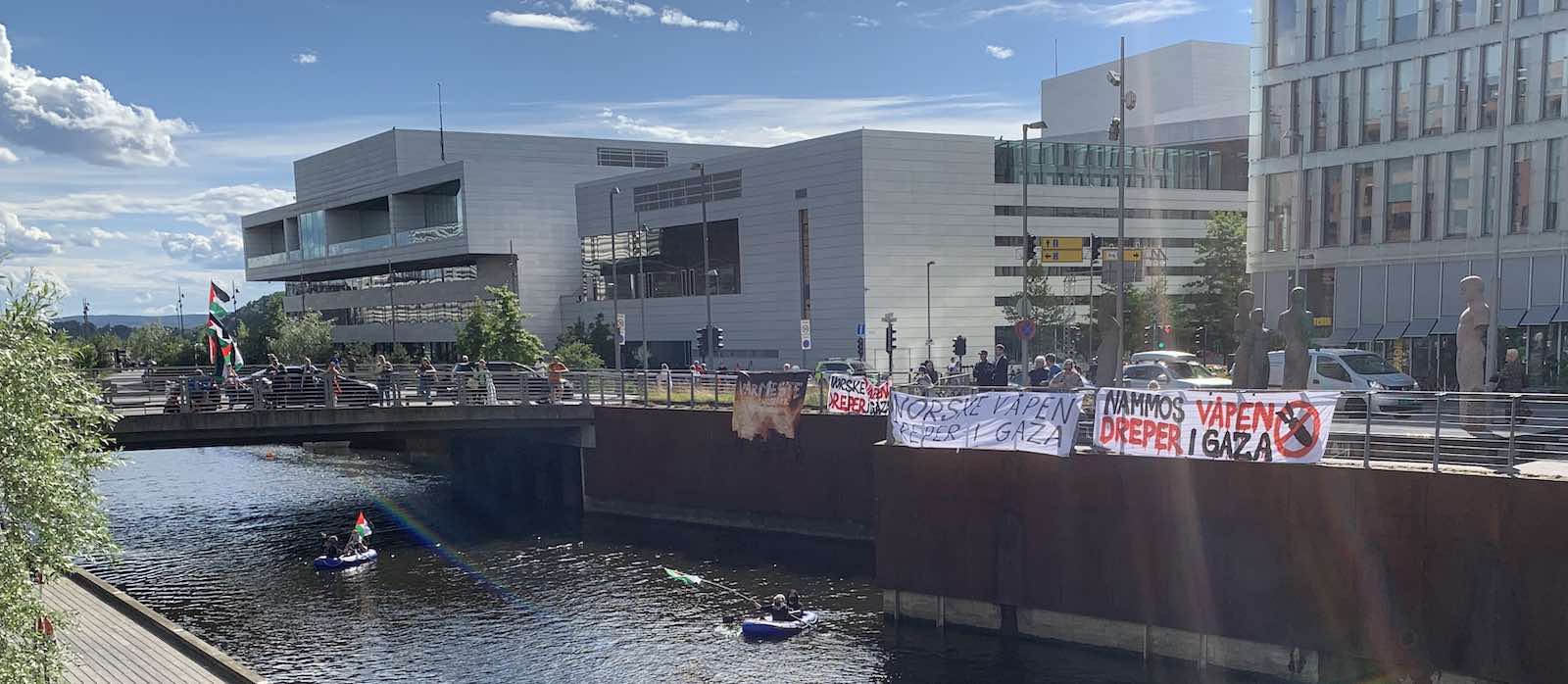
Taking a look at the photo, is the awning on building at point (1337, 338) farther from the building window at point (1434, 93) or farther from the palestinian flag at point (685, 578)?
the palestinian flag at point (685, 578)

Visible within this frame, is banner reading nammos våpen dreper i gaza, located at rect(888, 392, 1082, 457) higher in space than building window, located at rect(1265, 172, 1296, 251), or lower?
lower

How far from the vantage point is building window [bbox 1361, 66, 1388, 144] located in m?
42.1

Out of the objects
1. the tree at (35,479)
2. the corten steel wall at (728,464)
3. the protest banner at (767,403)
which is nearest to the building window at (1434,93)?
the corten steel wall at (728,464)

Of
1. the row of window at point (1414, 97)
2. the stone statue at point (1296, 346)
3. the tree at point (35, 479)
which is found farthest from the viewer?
the row of window at point (1414, 97)

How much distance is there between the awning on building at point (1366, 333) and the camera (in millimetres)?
42947

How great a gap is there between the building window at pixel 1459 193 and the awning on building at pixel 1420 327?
3.32 meters

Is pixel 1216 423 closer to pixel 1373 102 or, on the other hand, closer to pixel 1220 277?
pixel 1373 102

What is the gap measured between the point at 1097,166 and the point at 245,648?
66.7 metres

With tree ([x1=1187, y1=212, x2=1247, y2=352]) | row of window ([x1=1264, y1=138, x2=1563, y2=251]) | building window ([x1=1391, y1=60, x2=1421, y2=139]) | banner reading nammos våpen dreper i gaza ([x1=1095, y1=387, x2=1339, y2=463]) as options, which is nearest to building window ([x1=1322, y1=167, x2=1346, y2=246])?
row of window ([x1=1264, y1=138, x2=1563, y2=251])

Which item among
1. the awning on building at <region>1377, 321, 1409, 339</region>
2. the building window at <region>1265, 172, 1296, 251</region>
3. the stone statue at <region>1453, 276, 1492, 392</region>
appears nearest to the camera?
the stone statue at <region>1453, 276, 1492, 392</region>

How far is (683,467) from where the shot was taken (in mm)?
35812

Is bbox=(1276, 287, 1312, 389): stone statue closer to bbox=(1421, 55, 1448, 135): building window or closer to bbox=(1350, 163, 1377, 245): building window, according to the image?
bbox=(1421, 55, 1448, 135): building window

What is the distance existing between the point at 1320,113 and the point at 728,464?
95.2 feet

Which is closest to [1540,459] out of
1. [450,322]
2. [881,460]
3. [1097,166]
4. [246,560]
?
[881,460]
